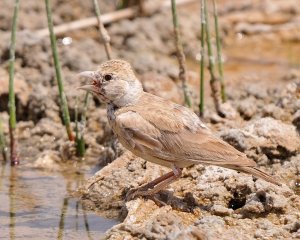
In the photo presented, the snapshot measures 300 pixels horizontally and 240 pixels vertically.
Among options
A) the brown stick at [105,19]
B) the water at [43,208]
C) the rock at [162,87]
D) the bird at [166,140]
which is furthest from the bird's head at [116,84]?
the brown stick at [105,19]

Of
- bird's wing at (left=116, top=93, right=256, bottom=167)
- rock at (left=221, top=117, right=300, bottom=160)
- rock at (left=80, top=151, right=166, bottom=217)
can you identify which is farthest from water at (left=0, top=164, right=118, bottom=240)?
rock at (left=221, top=117, right=300, bottom=160)

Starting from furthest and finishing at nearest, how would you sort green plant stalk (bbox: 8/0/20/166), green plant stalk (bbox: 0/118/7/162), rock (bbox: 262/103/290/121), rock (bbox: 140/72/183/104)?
1. rock (bbox: 140/72/183/104)
2. green plant stalk (bbox: 0/118/7/162)
3. rock (bbox: 262/103/290/121)
4. green plant stalk (bbox: 8/0/20/166)

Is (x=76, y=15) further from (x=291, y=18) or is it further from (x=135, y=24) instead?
(x=291, y=18)

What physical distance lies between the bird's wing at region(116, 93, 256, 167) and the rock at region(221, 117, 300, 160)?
2.45ft

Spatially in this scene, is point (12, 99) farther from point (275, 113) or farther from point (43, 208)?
point (275, 113)

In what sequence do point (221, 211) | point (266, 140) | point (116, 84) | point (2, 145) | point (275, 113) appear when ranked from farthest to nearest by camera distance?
point (2, 145)
point (275, 113)
point (266, 140)
point (116, 84)
point (221, 211)

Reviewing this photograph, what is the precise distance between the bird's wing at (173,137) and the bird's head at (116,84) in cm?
22

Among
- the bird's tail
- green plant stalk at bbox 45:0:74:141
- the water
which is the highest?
green plant stalk at bbox 45:0:74:141

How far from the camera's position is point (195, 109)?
31.1 feet

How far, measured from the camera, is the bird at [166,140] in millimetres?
6840

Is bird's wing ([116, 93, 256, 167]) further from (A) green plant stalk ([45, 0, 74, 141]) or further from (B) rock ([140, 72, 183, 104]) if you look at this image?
(B) rock ([140, 72, 183, 104])

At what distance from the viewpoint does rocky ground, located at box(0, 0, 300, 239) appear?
661cm

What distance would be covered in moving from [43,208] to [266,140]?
1.82 meters

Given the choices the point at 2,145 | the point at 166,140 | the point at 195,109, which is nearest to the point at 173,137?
the point at 166,140
